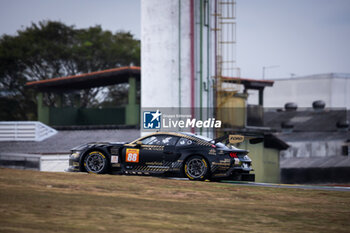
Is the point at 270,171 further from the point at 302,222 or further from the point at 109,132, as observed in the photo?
the point at 302,222

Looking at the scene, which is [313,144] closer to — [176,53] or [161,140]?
[176,53]

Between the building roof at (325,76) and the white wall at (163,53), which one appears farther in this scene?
the building roof at (325,76)

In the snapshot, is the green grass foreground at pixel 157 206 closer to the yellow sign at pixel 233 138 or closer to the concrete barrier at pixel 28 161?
the yellow sign at pixel 233 138

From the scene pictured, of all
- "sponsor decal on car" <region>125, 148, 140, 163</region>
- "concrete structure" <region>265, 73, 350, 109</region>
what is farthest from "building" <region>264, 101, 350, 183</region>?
"sponsor decal on car" <region>125, 148, 140, 163</region>

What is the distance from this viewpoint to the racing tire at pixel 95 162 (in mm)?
14250

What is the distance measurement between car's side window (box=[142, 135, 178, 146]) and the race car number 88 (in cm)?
39

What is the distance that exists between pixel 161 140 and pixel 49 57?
38372 millimetres

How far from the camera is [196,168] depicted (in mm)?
13680

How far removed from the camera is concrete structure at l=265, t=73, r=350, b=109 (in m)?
65.8

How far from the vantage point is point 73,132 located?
29609 millimetres

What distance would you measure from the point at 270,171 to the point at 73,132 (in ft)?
37.4

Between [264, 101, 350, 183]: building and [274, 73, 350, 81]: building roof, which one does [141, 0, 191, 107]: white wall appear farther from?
[274, 73, 350, 81]: building roof

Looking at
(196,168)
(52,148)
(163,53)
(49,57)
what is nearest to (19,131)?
(52,148)

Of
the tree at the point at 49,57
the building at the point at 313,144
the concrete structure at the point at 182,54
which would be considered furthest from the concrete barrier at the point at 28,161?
the tree at the point at 49,57
